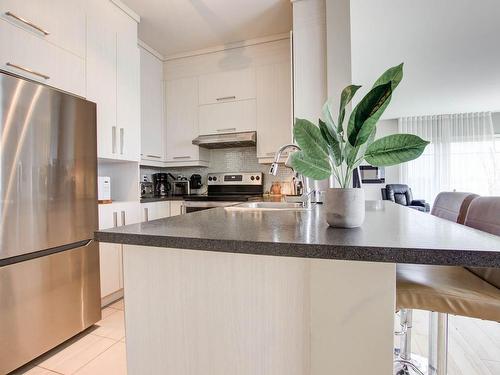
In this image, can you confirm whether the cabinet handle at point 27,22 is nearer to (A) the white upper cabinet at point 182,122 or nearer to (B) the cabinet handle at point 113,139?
(B) the cabinet handle at point 113,139

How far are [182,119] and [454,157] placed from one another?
6.92m

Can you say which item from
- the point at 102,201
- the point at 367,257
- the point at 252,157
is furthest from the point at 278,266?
the point at 252,157

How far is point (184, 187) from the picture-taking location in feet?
11.8

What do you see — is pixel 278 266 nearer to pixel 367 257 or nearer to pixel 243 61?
pixel 367 257

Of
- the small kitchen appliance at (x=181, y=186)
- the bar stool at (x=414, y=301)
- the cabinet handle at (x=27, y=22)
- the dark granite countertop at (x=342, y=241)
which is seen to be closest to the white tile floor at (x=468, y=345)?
the bar stool at (x=414, y=301)

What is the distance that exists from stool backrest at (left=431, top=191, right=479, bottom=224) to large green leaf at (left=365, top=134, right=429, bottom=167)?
1.09 m

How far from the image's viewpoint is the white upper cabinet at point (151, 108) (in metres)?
3.09

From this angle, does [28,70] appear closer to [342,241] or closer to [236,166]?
[342,241]

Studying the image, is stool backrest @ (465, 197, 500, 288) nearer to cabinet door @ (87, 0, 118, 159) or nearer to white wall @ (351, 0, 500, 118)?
white wall @ (351, 0, 500, 118)

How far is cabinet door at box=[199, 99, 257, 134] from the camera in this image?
10.1 feet

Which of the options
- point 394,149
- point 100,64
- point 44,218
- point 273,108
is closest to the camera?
point 394,149

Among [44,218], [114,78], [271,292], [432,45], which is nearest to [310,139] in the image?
[271,292]

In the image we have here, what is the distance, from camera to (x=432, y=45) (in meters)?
3.40

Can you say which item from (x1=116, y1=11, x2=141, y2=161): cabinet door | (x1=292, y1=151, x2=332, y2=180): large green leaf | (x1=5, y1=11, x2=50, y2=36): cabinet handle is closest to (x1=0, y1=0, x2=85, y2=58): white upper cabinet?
(x1=5, y1=11, x2=50, y2=36): cabinet handle
